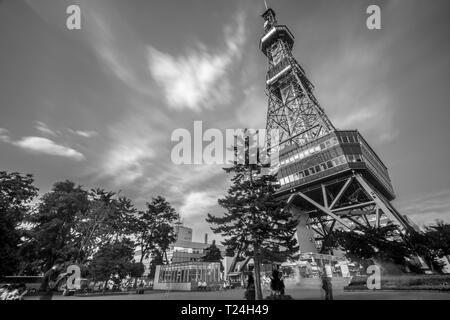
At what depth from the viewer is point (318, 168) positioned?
48750 millimetres

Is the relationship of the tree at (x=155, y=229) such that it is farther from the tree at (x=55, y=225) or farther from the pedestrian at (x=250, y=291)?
the pedestrian at (x=250, y=291)

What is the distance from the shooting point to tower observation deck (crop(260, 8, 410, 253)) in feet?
148

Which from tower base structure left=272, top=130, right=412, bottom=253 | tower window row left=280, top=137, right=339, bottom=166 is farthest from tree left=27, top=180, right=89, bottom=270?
tower window row left=280, top=137, right=339, bottom=166

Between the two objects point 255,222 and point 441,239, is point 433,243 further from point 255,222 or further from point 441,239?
point 255,222

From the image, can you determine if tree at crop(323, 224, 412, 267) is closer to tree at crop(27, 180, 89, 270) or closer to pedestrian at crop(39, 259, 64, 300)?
pedestrian at crop(39, 259, 64, 300)

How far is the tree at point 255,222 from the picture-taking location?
62.7 ft

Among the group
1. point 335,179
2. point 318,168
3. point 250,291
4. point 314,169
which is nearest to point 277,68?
point 314,169

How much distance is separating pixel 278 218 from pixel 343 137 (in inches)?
1483

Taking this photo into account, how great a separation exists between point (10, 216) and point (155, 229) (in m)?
25.6

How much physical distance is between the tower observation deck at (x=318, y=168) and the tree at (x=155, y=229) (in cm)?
2742

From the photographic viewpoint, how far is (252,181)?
2125 centimetres

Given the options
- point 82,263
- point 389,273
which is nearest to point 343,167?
point 389,273

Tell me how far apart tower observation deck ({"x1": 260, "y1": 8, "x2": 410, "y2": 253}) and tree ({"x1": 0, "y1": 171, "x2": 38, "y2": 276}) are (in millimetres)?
Answer: 37540

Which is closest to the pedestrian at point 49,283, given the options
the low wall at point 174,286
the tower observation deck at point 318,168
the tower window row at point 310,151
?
the low wall at point 174,286
